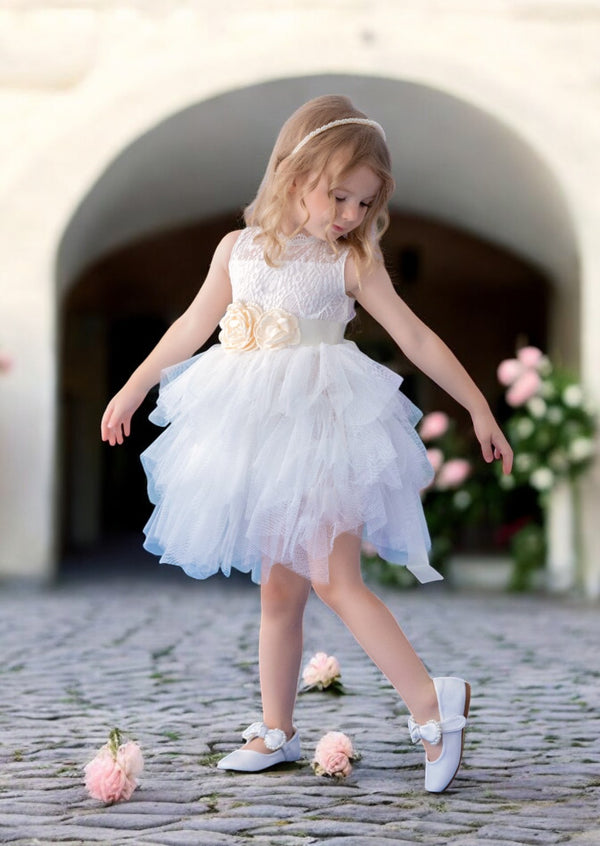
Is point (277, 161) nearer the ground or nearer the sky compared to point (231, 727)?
nearer the sky

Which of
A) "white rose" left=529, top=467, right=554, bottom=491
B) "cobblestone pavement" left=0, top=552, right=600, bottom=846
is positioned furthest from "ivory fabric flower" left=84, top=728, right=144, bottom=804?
"white rose" left=529, top=467, right=554, bottom=491

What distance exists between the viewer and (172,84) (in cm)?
763

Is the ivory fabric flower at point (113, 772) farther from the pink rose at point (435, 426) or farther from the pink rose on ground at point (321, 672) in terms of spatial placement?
the pink rose at point (435, 426)

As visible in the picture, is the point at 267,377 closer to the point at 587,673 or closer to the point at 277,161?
the point at 277,161

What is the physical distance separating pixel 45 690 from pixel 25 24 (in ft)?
16.2

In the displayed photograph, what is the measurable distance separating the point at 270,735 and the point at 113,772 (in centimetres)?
47

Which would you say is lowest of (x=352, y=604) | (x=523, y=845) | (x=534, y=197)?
(x=523, y=845)

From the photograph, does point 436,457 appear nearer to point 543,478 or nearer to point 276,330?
point 543,478

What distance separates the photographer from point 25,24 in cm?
766

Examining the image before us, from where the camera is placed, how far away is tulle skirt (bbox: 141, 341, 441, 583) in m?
2.63

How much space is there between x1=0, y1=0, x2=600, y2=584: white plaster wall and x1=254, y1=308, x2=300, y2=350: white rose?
5085 mm

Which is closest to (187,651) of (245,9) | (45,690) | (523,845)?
(45,690)

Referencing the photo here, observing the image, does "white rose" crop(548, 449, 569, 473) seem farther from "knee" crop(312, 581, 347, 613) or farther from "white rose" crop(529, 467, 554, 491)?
"knee" crop(312, 581, 347, 613)

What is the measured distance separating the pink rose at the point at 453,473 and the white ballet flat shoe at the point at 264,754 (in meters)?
5.37
